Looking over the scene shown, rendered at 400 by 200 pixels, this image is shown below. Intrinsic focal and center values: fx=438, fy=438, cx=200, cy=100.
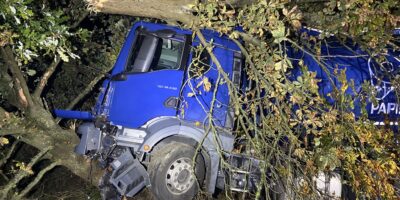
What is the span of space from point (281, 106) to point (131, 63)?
7.62ft

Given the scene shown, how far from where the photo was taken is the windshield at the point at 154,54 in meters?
6.06

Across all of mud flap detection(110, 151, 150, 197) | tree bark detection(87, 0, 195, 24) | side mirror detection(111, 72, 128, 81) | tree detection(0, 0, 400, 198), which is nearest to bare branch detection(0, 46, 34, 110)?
tree detection(0, 0, 400, 198)

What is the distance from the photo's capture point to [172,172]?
609cm

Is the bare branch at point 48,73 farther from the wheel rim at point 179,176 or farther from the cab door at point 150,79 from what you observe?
the wheel rim at point 179,176

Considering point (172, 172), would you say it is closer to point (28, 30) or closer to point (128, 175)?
point (128, 175)

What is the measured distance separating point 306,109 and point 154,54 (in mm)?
2257

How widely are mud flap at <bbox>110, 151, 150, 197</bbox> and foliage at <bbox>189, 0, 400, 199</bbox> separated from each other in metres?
1.70

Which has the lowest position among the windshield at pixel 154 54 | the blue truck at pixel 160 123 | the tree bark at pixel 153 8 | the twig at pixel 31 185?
the twig at pixel 31 185

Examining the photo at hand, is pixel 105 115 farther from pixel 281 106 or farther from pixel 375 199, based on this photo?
pixel 375 199

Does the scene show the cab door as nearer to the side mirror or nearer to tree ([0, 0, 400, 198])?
the side mirror

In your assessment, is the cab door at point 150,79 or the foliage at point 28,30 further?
the cab door at point 150,79

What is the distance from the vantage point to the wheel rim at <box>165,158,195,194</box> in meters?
6.07

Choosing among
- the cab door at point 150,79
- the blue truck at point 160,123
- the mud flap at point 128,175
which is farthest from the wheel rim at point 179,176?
the cab door at point 150,79

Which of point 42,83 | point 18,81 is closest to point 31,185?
point 18,81
